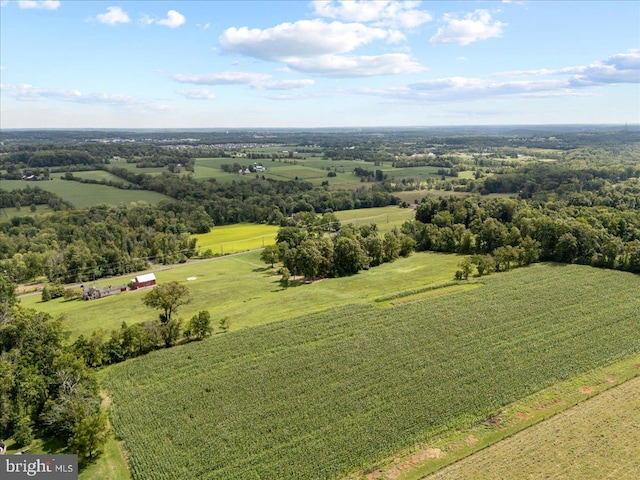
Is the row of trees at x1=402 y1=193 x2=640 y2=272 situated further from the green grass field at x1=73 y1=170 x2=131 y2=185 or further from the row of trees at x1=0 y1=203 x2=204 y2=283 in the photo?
the green grass field at x1=73 y1=170 x2=131 y2=185

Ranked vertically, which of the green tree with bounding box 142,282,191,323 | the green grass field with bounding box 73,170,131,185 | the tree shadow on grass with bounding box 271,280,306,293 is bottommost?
the tree shadow on grass with bounding box 271,280,306,293

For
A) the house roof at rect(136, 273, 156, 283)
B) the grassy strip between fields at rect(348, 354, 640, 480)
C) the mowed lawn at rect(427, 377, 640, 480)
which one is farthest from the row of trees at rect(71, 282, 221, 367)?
the mowed lawn at rect(427, 377, 640, 480)

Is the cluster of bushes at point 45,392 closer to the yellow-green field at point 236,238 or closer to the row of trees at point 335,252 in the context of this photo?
the row of trees at point 335,252

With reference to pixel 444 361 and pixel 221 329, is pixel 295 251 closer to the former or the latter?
pixel 221 329

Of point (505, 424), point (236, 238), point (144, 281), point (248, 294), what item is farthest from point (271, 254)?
point (505, 424)

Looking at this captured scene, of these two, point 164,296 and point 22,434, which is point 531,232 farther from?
point 22,434

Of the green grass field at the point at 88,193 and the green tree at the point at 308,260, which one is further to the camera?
the green grass field at the point at 88,193

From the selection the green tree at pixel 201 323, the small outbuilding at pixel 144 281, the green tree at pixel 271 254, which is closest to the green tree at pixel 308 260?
the green tree at pixel 271 254
